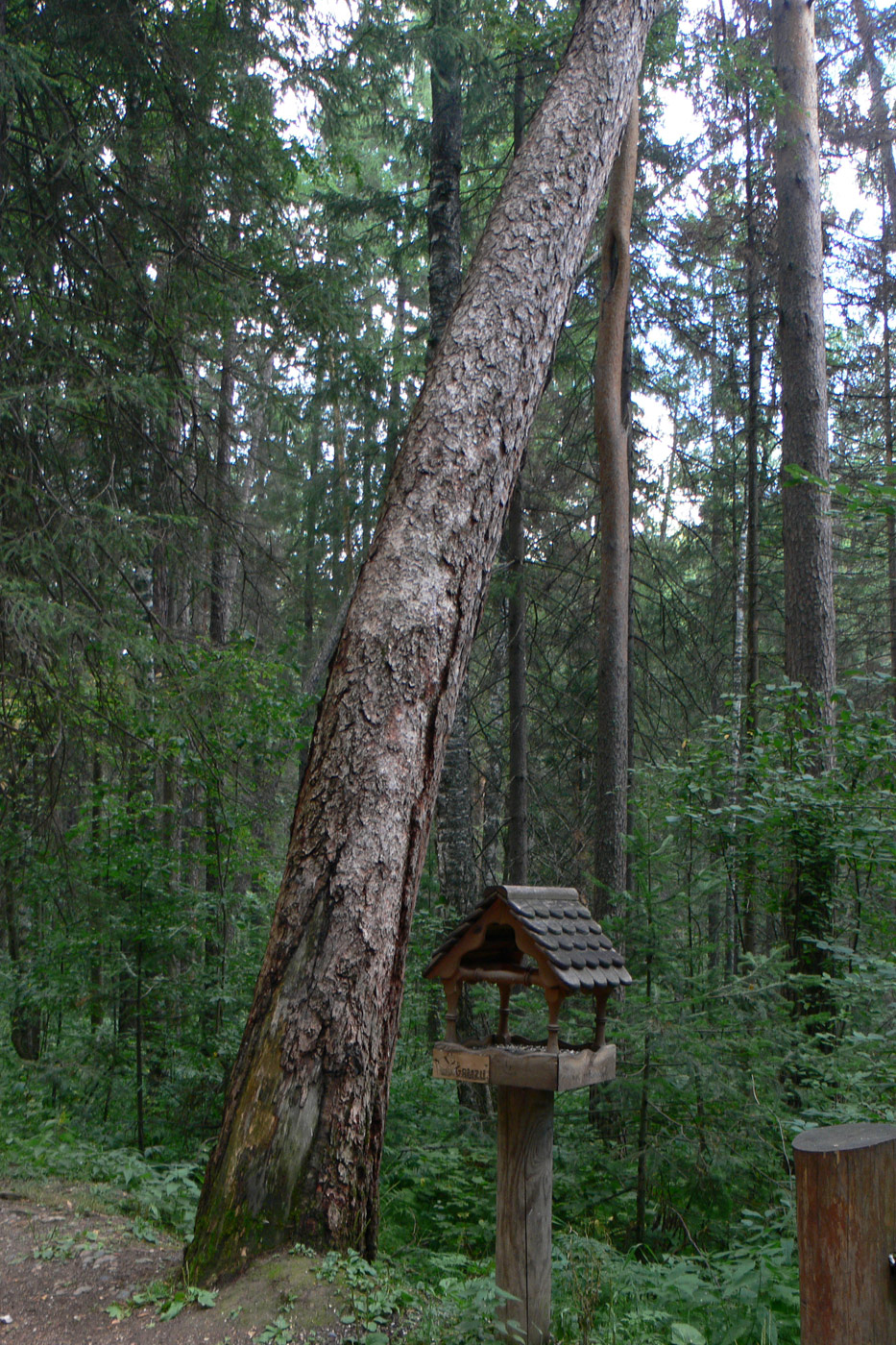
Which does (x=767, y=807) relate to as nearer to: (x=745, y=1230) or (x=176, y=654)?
(x=745, y=1230)

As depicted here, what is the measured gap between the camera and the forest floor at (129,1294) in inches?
115

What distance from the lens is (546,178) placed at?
5.27 meters

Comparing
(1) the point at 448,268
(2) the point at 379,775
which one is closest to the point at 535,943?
(2) the point at 379,775

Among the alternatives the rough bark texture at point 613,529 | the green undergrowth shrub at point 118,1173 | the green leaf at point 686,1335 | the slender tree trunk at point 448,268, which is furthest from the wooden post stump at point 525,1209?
the rough bark texture at point 613,529

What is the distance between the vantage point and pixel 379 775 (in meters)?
3.79

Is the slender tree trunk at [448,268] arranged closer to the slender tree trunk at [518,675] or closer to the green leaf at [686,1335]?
the slender tree trunk at [518,675]

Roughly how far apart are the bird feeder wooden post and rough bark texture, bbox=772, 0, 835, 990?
417 cm

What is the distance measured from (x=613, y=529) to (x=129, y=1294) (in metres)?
7.42

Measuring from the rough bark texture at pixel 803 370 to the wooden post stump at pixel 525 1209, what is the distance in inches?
179

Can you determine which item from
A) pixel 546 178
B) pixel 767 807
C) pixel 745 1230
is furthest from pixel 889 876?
pixel 546 178

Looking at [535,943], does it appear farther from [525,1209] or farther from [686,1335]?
[686,1335]

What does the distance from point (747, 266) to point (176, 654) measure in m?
10.6

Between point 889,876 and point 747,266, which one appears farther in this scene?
point 747,266

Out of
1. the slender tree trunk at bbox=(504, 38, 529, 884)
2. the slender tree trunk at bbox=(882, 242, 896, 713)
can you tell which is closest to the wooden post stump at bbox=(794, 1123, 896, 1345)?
the slender tree trunk at bbox=(504, 38, 529, 884)
